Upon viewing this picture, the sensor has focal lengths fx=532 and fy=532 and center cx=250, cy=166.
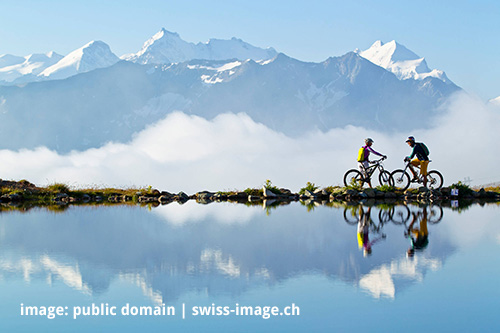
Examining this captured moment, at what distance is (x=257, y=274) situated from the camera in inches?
340

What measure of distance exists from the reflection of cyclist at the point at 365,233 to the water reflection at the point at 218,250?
0.02 metres

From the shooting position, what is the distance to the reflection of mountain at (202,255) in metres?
8.31

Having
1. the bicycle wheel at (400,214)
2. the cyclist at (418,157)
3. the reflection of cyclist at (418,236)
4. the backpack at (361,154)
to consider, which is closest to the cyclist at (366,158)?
the backpack at (361,154)

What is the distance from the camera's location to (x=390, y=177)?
24.3 meters

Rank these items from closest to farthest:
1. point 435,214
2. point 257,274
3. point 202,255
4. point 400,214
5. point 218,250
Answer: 1. point 257,274
2. point 202,255
3. point 218,250
4. point 400,214
5. point 435,214

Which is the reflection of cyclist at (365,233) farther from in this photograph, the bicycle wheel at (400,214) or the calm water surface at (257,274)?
the bicycle wheel at (400,214)

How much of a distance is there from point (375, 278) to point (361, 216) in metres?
8.66

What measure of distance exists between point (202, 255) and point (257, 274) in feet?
6.58

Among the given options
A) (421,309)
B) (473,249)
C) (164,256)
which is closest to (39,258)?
(164,256)

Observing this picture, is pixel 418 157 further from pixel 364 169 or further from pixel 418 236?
pixel 418 236

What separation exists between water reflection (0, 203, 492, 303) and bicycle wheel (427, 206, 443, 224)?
7 centimetres

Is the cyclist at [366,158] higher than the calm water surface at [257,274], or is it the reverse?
the cyclist at [366,158]

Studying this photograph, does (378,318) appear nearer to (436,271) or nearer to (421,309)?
(421,309)

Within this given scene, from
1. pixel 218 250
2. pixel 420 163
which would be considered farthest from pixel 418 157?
pixel 218 250
